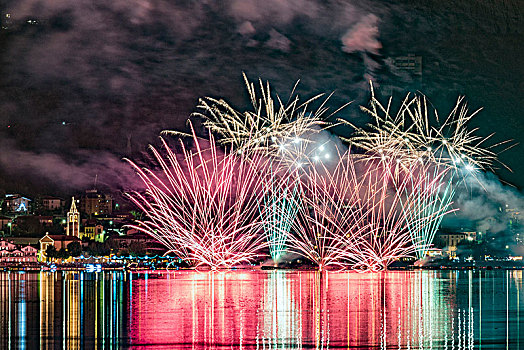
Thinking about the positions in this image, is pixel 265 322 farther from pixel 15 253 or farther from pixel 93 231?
pixel 93 231

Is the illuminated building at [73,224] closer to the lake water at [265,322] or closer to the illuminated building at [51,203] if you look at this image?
the illuminated building at [51,203]

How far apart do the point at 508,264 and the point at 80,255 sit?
70723 millimetres

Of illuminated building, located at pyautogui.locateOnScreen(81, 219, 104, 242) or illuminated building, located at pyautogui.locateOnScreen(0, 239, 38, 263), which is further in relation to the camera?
illuminated building, located at pyautogui.locateOnScreen(81, 219, 104, 242)

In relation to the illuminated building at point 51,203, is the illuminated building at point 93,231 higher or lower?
lower

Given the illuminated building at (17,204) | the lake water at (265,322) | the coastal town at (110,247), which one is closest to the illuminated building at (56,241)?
the coastal town at (110,247)

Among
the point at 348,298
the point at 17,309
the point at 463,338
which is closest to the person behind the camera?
the point at 463,338

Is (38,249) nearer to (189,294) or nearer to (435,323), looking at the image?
(189,294)

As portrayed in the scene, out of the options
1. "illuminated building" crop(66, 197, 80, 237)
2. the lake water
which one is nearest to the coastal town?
"illuminated building" crop(66, 197, 80, 237)

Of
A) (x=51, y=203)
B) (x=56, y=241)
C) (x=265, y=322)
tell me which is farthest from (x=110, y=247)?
(x=265, y=322)

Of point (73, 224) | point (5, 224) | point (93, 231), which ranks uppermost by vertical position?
point (5, 224)

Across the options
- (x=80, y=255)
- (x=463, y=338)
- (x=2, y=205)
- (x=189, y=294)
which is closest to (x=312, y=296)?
(x=189, y=294)

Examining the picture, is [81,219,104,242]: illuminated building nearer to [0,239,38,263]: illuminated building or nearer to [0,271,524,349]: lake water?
[0,239,38,263]: illuminated building

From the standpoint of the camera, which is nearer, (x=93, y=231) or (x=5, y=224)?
(x=93, y=231)

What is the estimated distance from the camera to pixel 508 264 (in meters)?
140
